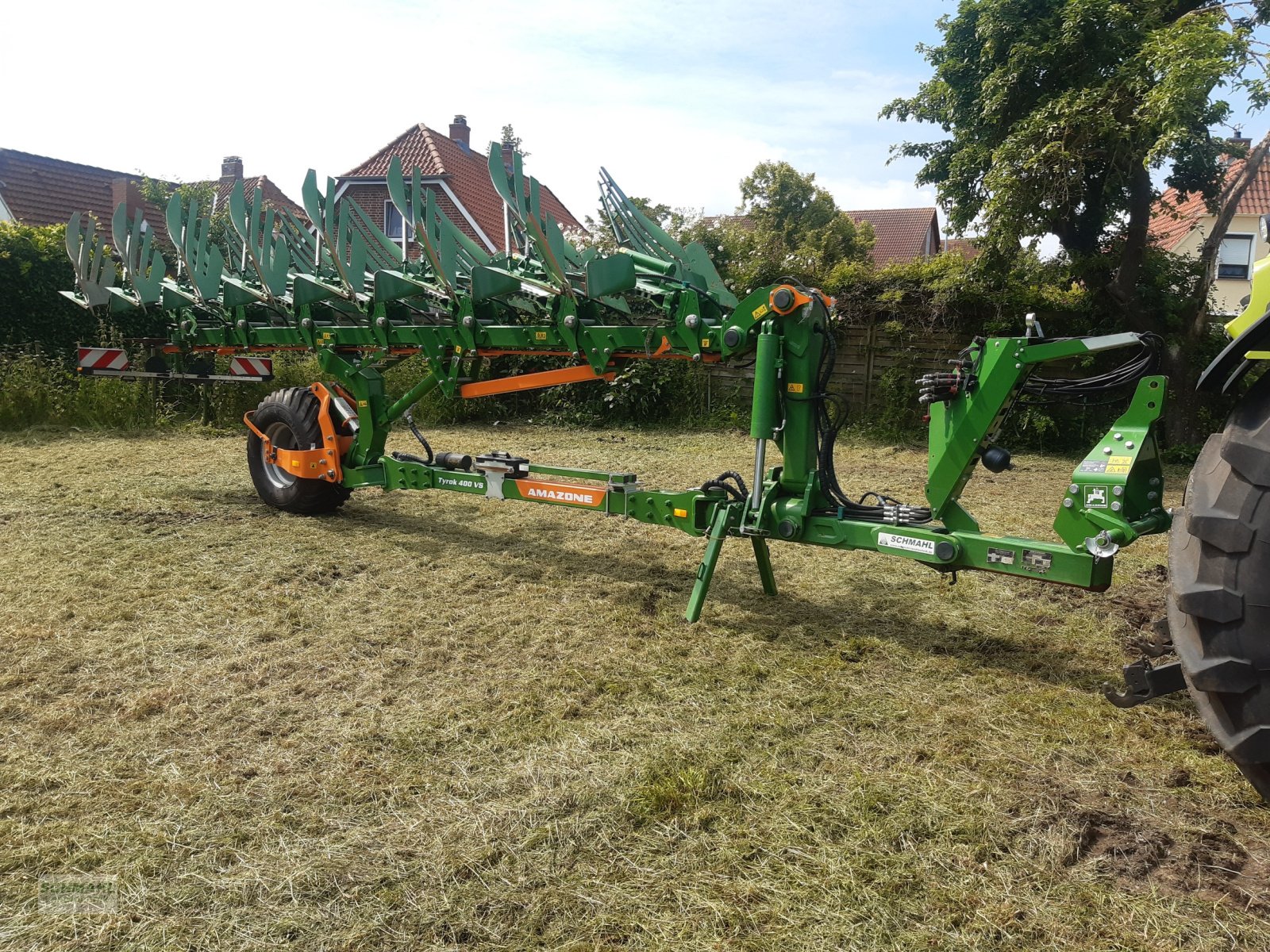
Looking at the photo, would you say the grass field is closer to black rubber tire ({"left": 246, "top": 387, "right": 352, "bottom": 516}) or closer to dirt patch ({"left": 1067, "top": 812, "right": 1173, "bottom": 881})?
dirt patch ({"left": 1067, "top": 812, "right": 1173, "bottom": 881})

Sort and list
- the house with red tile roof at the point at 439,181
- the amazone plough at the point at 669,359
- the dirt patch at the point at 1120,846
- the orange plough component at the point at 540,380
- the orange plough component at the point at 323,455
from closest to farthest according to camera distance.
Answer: the amazone plough at the point at 669,359 → the dirt patch at the point at 1120,846 → the orange plough component at the point at 540,380 → the orange plough component at the point at 323,455 → the house with red tile roof at the point at 439,181

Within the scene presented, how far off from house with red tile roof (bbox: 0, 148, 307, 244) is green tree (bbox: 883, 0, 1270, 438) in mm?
15519

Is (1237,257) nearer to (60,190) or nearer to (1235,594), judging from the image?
(1235,594)

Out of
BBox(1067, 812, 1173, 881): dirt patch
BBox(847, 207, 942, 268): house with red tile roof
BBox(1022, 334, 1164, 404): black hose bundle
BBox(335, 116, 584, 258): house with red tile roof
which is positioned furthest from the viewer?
BBox(847, 207, 942, 268): house with red tile roof

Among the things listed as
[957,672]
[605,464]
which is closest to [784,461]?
[957,672]

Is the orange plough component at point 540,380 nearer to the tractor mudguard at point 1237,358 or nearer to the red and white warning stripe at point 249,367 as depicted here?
the red and white warning stripe at point 249,367

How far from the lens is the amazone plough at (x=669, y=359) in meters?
2.23

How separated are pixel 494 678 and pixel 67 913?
1.72 m

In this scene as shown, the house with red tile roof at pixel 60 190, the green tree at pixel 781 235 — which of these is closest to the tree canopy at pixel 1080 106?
the green tree at pixel 781 235

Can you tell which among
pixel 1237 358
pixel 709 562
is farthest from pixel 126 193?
pixel 1237 358

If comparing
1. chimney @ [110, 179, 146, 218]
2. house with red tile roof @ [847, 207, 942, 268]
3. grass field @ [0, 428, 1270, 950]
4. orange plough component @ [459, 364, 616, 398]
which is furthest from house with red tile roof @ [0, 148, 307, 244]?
house with red tile roof @ [847, 207, 942, 268]

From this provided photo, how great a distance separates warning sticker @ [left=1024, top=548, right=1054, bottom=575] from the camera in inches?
132

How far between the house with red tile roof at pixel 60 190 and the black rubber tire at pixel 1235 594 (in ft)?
69.4

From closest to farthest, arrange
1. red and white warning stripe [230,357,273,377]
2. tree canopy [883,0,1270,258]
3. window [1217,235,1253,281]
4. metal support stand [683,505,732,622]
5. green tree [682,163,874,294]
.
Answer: metal support stand [683,505,732,622] < red and white warning stripe [230,357,273,377] < tree canopy [883,0,1270,258] < green tree [682,163,874,294] < window [1217,235,1253,281]
